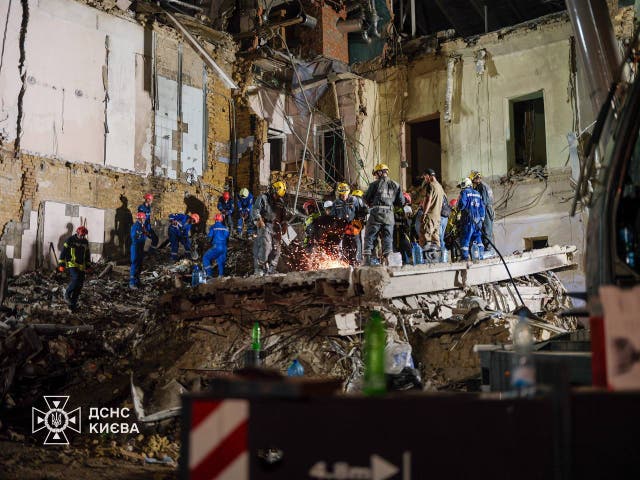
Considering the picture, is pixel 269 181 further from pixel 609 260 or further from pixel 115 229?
pixel 609 260

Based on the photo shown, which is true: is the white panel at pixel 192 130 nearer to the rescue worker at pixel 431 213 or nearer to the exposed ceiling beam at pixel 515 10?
the rescue worker at pixel 431 213

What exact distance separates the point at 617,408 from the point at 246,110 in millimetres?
22170

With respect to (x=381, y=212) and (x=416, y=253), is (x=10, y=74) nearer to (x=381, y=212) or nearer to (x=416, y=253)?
(x=381, y=212)

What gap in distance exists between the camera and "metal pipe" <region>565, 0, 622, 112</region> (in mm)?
5457

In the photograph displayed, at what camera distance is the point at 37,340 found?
10.7 m

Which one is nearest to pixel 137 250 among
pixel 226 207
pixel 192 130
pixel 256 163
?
pixel 226 207

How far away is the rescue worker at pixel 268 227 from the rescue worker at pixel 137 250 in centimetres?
405

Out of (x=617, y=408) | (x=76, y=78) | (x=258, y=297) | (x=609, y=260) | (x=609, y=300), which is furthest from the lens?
(x=76, y=78)

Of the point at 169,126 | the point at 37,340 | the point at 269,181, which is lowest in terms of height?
the point at 37,340

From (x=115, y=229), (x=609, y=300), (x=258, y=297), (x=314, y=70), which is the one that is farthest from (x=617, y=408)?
(x=314, y=70)

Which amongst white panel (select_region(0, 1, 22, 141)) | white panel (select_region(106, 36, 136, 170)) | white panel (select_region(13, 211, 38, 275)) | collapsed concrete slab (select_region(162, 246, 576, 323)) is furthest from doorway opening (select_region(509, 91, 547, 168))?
white panel (select_region(0, 1, 22, 141))

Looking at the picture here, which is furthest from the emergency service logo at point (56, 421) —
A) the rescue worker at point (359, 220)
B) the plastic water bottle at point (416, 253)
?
the plastic water bottle at point (416, 253)

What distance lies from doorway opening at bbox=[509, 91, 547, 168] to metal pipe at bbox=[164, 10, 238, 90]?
30.3ft

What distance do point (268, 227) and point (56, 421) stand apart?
5422 mm
